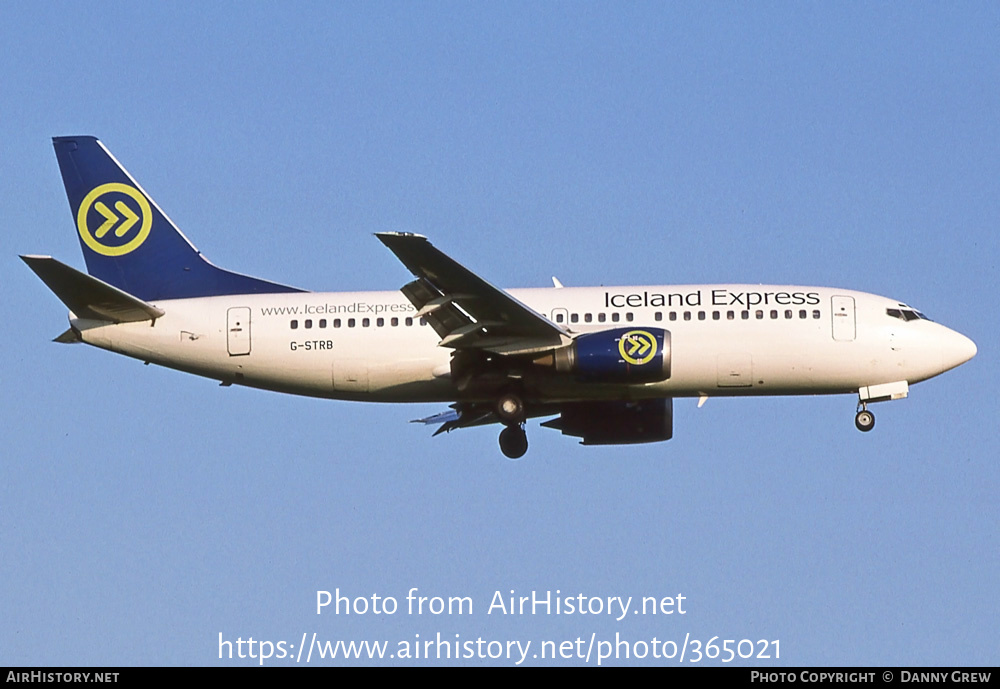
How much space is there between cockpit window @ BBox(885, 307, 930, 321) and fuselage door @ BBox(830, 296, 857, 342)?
1069 mm

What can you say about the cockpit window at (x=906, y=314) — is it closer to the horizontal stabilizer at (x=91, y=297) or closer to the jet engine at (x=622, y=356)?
the jet engine at (x=622, y=356)

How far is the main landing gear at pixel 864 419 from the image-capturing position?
144 ft

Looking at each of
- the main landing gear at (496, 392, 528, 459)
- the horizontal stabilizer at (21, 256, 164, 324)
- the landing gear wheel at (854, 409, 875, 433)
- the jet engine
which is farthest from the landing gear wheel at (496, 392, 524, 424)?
the horizontal stabilizer at (21, 256, 164, 324)

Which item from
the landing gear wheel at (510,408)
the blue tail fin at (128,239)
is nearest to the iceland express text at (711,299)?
the landing gear wheel at (510,408)

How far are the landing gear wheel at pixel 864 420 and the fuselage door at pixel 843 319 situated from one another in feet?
7.00

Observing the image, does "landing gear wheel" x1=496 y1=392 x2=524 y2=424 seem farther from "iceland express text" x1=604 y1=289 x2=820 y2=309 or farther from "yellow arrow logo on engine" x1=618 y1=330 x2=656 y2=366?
"yellow arrow logo on engine" x1=618 y1=330 x2=656 y2=366

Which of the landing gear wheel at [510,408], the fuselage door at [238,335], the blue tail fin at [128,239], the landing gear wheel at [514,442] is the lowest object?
the landing gear wheel at [514,442]

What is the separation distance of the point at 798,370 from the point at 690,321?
3.13 meters

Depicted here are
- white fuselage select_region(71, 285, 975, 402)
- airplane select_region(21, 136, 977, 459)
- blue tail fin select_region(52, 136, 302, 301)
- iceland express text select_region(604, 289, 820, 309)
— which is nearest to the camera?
airplane select_region(21, 136, 977, 459)

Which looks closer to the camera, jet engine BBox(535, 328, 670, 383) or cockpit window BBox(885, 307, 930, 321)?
jet engine BBox(535, 328, 670, 383)

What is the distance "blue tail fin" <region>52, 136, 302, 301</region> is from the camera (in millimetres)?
46688

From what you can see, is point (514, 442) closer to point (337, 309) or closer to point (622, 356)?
point (622, 356)

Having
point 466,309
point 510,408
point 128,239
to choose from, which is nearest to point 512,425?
point 510,408
